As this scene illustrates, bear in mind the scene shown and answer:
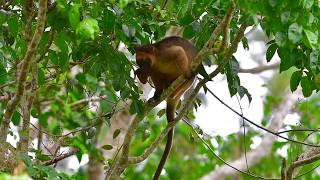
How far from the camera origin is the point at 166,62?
510 centimetres

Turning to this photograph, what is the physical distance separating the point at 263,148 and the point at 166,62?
9.00ft

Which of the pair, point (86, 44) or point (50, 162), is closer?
point (86, 44)

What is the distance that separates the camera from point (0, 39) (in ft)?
13.4

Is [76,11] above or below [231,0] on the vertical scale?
below

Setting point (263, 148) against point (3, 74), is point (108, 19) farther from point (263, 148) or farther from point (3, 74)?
point (263, 148)

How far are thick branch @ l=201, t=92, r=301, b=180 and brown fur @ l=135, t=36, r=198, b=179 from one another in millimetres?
2132

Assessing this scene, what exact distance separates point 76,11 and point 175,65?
7.14 ft

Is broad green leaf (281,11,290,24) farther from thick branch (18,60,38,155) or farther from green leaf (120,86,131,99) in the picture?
thick branch (18,60,38,155)

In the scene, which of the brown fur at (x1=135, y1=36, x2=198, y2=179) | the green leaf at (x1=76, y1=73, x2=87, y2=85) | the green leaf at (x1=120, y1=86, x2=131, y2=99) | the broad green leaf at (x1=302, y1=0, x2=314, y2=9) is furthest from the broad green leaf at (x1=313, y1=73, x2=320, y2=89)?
the green leaf at (x1=76, y1=73, x2=87, y2=85)

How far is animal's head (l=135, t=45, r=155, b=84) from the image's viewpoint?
194 inches

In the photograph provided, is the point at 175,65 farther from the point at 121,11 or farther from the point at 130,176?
the point at 130,176

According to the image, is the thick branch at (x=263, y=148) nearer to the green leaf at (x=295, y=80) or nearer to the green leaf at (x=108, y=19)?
the green leaf at (x=295, y=80)

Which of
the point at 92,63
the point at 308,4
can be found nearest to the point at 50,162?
the point at 92,63

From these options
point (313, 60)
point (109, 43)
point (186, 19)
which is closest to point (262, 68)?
point (186, 19)
